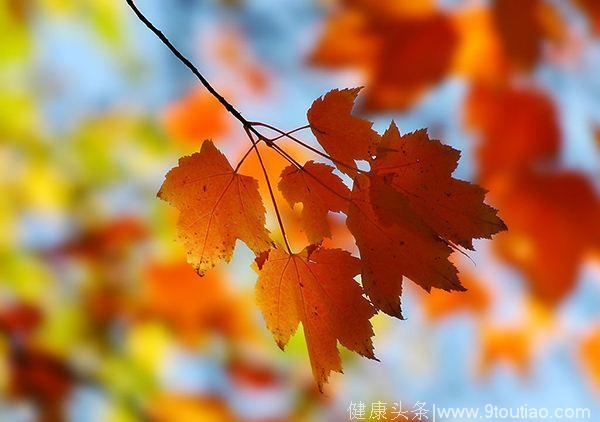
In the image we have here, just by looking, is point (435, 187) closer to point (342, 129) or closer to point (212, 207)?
point (342, 129)

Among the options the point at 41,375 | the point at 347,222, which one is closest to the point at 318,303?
the point at 347,222

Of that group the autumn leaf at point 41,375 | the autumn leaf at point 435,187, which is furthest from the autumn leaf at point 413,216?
the autumn leaf at point 41,375

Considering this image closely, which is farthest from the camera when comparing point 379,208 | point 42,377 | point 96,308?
point 96,308

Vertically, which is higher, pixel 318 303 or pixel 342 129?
pixel 342 129

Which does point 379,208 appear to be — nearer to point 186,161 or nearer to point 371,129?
point 371,129

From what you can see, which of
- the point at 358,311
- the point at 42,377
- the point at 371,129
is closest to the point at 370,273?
the point at 358,311

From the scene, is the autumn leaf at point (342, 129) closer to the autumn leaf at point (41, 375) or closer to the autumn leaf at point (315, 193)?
the autumn leaf at point (315, 193)

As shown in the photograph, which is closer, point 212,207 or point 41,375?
point 212,207

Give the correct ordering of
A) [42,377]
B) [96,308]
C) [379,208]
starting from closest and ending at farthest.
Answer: [379,208], [42,377], [96,308]
